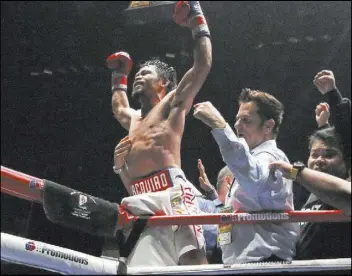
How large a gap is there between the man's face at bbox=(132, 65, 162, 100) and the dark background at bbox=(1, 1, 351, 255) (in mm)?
2353

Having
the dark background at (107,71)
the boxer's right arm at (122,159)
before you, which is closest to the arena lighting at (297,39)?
the dark background at (107,71)

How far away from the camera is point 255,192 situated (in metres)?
2.10

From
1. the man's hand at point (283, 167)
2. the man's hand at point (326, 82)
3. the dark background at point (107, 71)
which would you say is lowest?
the man's hand at point (283, 167)

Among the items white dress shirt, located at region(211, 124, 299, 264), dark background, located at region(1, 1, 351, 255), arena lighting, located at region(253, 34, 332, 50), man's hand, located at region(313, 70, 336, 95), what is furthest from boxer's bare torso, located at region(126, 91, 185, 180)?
arena lighting, located at region(253, 34, 332, 50)

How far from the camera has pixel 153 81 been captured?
3.01 meters

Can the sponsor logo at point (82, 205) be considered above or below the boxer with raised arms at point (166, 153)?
below

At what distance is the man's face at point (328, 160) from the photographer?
2.21m

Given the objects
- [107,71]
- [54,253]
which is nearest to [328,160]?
[54,253]

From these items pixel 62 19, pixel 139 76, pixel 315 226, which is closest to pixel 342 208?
pixel 315 226

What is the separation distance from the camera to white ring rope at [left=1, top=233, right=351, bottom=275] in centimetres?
175

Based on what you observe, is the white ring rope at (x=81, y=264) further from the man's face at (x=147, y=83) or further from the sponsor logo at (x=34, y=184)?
the man's face at (x=147, y=83)

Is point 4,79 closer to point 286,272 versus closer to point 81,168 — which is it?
point 81,168

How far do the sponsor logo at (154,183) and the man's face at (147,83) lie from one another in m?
0.51

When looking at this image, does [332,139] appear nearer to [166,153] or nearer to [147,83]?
[166,153]
